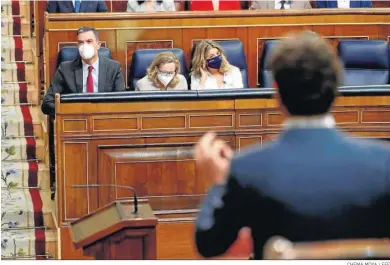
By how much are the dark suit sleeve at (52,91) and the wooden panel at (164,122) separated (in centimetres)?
44

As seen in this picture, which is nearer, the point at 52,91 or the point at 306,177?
the point at 306,177

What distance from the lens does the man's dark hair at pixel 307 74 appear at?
117 cm

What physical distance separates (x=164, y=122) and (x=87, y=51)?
56 cm

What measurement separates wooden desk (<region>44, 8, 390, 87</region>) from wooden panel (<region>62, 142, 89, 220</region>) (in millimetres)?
800

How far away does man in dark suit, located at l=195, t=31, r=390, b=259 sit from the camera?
1156mm

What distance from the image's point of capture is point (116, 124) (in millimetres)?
2949

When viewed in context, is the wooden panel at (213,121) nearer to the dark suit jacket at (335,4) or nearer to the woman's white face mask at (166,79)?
the woman's white face mask at (166,79)

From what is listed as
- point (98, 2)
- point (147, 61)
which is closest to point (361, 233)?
point (147, 61)

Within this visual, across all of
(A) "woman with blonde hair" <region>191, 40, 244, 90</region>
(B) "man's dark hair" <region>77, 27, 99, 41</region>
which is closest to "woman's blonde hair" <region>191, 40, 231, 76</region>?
(A) "woman with blonde hair" <region>191, 40, 244, 90</region>

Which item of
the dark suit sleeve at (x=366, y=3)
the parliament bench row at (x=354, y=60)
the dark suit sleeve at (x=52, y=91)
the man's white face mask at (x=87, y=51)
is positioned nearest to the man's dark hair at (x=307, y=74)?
the dark suit sleeve at (x=52, y=91)

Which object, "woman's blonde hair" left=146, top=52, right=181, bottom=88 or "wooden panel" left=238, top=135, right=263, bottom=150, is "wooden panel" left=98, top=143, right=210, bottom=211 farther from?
"woman's blonde hair" left=146, top=52, right=181, bottom=88

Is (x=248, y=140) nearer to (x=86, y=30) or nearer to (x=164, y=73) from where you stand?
(x=164, y=73)

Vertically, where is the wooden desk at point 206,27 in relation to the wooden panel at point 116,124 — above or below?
above

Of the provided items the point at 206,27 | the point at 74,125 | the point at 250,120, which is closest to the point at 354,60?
the point at 206,27
